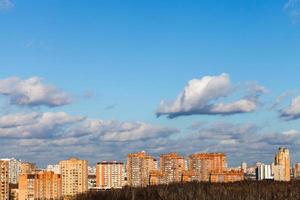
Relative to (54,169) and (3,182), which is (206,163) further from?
(54,169)

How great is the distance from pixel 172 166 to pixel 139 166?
892 cm

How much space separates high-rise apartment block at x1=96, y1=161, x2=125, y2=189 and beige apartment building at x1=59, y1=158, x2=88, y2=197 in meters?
13.5

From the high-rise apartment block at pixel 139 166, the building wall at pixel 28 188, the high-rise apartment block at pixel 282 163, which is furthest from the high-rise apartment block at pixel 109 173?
the high-rise apartment block at pixel 282 163

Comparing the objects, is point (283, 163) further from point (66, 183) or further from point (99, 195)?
point (99, 195)

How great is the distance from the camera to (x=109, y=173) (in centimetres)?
13600

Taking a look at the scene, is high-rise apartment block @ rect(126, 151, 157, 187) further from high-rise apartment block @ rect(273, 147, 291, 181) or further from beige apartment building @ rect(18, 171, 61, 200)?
high-rise apartment block @ rect(273, 147, 291, 181)

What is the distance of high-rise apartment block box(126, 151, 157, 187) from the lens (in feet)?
420

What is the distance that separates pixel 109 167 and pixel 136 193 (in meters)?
89.7

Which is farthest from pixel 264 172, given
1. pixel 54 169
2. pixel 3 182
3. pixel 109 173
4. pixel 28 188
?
pixel 54 169

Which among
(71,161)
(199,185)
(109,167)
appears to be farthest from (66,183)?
(199,185)

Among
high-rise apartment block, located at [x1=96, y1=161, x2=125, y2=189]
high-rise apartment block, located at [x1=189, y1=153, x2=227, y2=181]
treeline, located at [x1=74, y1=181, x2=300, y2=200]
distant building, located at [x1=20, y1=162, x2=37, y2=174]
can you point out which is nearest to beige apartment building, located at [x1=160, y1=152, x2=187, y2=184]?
high-rise apartment block, located at [x1=189, y1=153, x2=227, y2=181]

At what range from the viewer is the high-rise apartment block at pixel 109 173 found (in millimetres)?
132125

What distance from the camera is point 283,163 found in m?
106

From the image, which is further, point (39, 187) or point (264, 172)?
point (264, 172)
